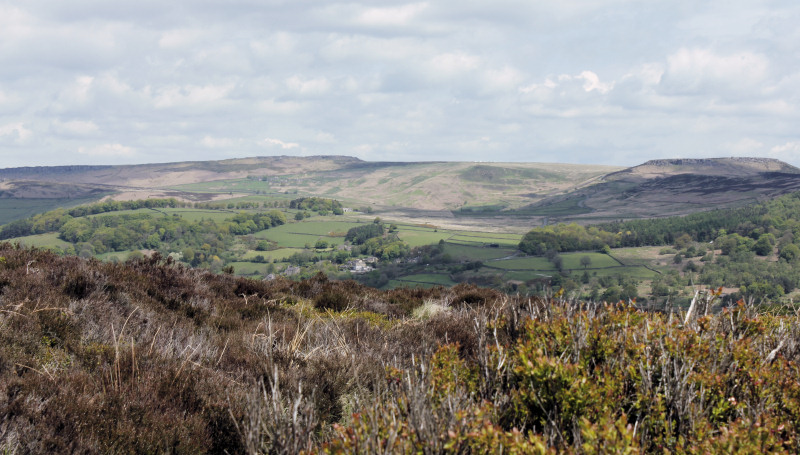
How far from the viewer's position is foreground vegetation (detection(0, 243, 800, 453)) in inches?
106

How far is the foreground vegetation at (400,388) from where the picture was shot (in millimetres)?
2693

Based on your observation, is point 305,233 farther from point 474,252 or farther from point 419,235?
point 474,252

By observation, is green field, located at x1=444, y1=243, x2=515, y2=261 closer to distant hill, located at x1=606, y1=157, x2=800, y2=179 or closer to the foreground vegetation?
the foreground vegetation

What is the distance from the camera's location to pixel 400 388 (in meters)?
3.50

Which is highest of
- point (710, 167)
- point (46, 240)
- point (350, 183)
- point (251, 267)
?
point (710, 167)

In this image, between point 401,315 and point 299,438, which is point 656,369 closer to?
point 299,438

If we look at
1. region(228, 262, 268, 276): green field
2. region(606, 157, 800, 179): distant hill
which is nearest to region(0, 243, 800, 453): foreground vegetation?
region(228, 262, 268, 276): green field

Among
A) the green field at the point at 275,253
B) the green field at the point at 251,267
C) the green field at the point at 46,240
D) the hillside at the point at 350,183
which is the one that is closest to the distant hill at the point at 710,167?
the hillside at the point at 350,183

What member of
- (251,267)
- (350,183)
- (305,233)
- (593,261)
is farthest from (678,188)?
(350,183)

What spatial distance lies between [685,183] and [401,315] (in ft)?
439

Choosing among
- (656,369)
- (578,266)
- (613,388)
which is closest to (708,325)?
(656,369)

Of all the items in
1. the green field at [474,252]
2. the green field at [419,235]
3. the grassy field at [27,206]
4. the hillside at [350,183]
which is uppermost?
the hillside at [350,183]

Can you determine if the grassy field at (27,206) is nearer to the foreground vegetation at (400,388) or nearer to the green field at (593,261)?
the green field at (593,261)

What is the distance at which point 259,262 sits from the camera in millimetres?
58594
